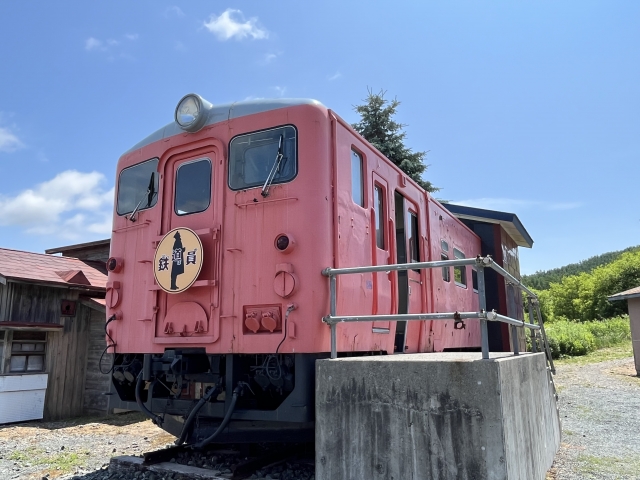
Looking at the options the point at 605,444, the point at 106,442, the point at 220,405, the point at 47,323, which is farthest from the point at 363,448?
the point at 47,323

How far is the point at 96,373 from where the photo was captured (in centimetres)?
1230

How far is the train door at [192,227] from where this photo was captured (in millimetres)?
5176

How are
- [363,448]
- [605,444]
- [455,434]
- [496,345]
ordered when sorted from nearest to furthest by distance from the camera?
[455,434]
[363,448]
[605,444]
[496,345]

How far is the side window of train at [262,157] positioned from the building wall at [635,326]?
1617 cm

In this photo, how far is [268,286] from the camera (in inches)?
189

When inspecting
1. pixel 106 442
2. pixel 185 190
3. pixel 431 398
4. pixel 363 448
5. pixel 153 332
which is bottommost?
pixel 106 442

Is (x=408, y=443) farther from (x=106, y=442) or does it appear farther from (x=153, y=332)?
(x=106, y=442)

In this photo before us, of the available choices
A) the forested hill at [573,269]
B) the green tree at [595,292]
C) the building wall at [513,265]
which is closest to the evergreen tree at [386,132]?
the building wall at [513,265]

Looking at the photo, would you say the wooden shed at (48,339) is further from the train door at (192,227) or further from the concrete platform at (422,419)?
the concrete platform at (422,419)

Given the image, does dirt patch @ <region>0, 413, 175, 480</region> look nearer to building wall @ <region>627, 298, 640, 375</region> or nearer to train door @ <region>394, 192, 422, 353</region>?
train door @ <region>394, 192, 422, 353</region>

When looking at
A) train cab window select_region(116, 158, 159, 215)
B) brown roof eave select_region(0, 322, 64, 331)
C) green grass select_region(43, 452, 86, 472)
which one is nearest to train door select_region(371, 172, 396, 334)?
train cab window select_region(116, 158, 159, 215)

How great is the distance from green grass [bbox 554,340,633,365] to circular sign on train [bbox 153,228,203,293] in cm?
2097

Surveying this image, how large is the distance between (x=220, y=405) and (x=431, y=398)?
2138 millimetres

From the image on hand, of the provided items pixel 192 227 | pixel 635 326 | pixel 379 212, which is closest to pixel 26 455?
pixel 192 227
